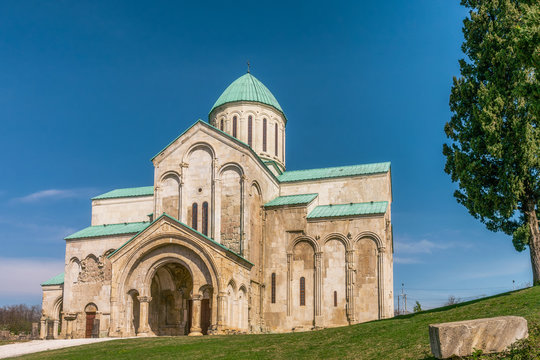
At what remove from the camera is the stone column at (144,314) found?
2573cm

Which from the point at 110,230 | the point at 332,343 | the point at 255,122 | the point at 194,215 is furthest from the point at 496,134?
the point at 110,230

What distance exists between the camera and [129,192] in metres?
37.5

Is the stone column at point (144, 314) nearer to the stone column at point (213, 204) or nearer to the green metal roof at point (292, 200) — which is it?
the stone column at point (213, 204)

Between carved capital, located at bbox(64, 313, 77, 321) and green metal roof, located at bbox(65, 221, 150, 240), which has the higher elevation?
green metal roof, located at bbox(65, 221, 150, 240)

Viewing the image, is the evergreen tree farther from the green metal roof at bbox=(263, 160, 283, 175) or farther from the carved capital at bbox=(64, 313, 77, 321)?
the carved capital at bbox=(64, 313, 77, 321)

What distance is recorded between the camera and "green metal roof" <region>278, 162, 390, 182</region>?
3339 centimetres

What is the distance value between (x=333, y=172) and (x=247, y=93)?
807 cm

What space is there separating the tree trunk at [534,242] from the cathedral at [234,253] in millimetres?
9646

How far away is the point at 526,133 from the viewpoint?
19.1m

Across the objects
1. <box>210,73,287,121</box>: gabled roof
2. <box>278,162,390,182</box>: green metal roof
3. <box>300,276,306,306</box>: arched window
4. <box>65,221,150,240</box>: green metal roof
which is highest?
<box>210,73,287,121</box>: gabled roof

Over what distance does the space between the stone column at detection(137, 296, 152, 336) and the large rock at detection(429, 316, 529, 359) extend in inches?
671

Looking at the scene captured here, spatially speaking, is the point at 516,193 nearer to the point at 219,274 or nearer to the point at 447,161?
the point at 447,161

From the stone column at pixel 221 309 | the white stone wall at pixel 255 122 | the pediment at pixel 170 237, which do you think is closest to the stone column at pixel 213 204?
the pediment at pixel 170 237

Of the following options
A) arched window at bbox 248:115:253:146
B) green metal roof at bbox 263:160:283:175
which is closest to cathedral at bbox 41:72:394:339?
green metal roof at bbox 263:160:283:175
